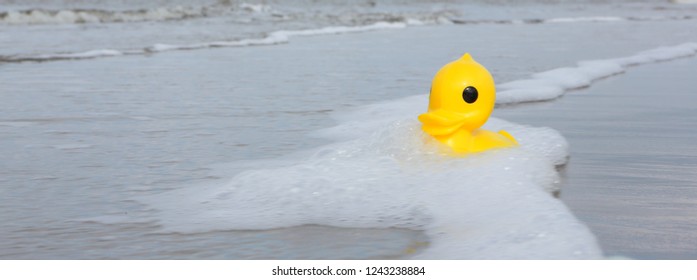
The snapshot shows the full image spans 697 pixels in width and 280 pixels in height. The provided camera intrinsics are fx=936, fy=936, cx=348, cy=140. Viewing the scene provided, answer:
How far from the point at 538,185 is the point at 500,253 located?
84 cm

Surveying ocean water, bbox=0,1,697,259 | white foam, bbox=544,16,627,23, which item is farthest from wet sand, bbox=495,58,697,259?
white foam, bbox=544,16,627,23

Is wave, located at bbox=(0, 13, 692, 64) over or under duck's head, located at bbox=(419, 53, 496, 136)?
over

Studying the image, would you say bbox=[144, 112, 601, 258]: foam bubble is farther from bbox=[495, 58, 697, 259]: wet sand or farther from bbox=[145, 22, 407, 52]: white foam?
bbox=[145, 22, 407, 52]: white foam

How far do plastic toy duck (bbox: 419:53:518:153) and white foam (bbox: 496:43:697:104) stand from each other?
1890mm

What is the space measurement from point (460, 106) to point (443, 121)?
0.30 ft

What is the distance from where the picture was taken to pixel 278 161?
3.67m

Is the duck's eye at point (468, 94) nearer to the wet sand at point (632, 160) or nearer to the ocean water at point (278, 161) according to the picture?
the ocean water at point (278, 161)

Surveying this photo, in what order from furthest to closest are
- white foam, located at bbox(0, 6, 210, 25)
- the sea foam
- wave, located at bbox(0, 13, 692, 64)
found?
white foam, located at bbox(0, 6, 210, 25)
wave, located at bbox(0, 13, 692, 64)
the sea foam

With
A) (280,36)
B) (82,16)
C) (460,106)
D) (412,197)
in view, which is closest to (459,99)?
(460,106)

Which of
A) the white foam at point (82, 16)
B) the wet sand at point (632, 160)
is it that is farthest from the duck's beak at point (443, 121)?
the white foam at point (82, 16)

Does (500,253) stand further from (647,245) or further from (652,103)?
(652,103)

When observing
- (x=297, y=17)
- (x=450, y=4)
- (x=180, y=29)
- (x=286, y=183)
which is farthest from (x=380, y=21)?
(x=286, y=183)

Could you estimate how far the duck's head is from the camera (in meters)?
3.45

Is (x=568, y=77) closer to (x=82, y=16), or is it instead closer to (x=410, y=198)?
(x=410, y=198)
